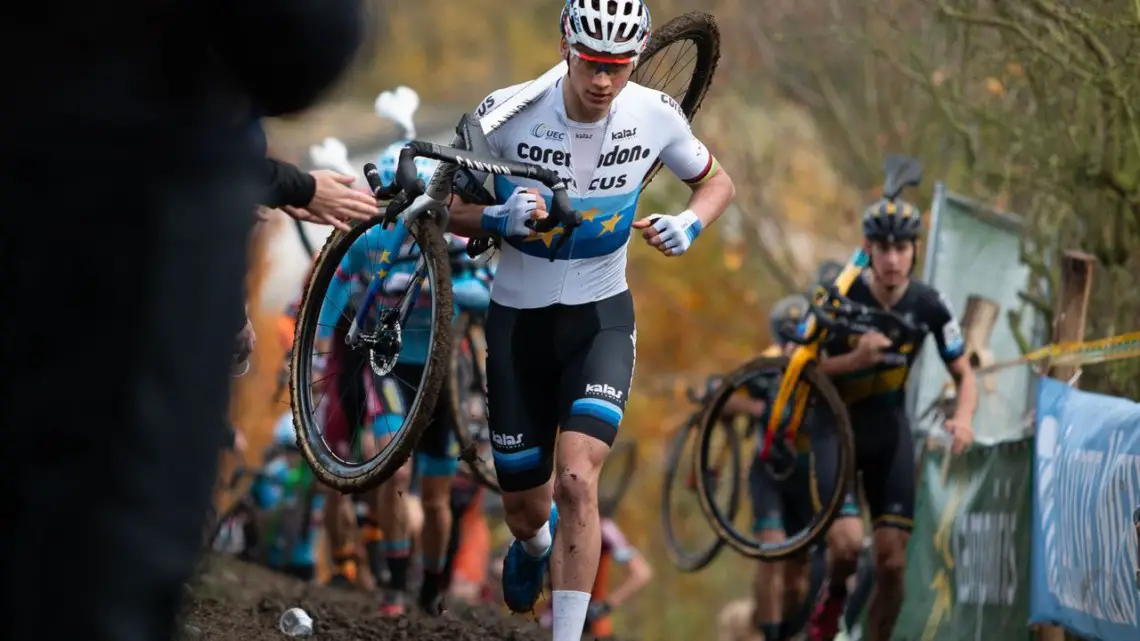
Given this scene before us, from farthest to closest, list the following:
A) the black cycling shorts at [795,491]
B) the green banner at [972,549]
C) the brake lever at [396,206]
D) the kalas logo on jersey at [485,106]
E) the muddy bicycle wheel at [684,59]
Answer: the black cycling shorts at [795,491]
the green banner at [972,549]
the muddy bicycle wheel at [684,59]
the kalas logo on jersey at [485,106]
the brake lever at [396,206]

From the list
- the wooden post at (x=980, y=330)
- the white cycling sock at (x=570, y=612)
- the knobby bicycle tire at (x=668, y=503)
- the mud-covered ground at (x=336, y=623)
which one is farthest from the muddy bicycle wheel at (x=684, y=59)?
the wooden post at (x=980, y=330)

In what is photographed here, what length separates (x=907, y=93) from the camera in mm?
22797

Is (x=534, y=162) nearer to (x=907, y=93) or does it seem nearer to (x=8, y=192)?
(x=8, y=192)

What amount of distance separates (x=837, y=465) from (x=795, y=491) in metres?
1.57

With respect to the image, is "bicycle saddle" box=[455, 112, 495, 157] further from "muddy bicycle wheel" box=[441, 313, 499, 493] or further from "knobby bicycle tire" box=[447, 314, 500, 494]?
"muddy bicycle wheel" box=[441, 313, 499, 493]

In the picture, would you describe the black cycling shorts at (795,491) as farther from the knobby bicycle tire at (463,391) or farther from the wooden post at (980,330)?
the wooden post at (980,330)

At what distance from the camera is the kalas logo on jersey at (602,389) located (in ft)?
23.6

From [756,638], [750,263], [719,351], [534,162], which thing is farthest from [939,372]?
[719,351]

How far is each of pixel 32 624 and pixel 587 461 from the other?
4.18 meters

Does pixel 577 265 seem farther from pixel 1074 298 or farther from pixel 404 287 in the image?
pixel 1074 298

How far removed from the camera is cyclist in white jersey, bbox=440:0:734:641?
7.07m

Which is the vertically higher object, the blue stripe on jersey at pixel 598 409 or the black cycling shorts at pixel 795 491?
the blue stripe on jersey at pixel 598 409

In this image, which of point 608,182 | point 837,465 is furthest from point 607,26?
point 837,465

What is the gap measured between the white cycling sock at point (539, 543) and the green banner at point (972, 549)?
10.6 ft
